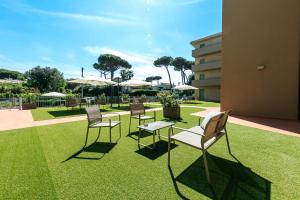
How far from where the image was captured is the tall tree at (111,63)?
3847 cm

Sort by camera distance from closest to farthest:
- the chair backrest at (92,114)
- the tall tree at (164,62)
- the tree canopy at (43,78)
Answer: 1. the chair backrest at (92,114)
2. the tree canopy at (43,78)
3. the tall tree at (164,62)

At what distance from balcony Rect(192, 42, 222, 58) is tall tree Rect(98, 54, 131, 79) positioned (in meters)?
19.3

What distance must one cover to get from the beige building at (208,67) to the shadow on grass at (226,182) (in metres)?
23.1

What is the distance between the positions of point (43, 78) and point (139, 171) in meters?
27.1

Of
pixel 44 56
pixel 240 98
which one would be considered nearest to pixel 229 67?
pixel 240 98

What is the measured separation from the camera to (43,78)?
2428 centimetres

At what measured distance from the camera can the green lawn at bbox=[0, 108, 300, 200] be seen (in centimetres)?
223

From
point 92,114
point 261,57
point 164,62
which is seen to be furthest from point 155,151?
point 164,62

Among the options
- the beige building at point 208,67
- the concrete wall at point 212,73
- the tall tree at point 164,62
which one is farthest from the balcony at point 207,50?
the tall tree at point 164,62

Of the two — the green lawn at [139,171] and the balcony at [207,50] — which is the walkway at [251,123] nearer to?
the green lawn at [139,171]

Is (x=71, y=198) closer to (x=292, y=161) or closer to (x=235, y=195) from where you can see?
(x=235, y=195)

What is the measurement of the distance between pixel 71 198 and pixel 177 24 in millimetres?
14568

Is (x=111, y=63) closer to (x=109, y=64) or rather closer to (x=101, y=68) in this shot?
(x=109, y=64)

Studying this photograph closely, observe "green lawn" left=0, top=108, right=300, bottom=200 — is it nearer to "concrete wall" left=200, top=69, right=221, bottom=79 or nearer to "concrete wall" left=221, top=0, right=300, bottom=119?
"concrete wall" left=221, top=0, right=300, bottom=119
